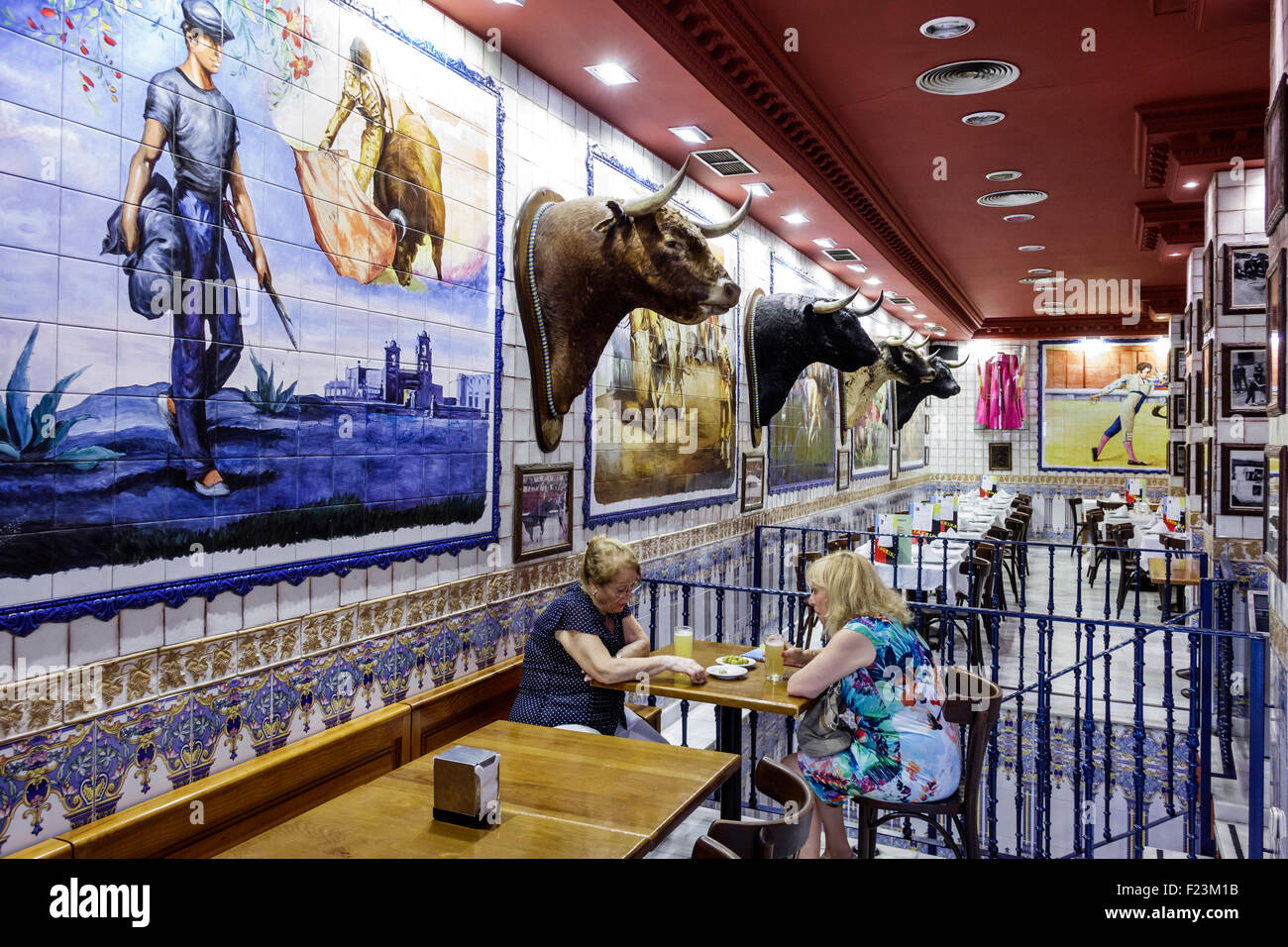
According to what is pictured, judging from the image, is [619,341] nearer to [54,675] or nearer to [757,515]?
[757,515]

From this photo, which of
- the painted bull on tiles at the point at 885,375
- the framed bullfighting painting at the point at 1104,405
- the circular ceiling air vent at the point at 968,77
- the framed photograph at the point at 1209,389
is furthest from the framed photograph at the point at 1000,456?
the circular ceiling air vent at the point at 968,77

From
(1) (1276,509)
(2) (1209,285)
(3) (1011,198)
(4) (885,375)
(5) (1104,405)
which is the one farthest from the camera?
(5) (1104,405)

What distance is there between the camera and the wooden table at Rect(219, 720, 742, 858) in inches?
81.7

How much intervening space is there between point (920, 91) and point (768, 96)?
0.98 meters

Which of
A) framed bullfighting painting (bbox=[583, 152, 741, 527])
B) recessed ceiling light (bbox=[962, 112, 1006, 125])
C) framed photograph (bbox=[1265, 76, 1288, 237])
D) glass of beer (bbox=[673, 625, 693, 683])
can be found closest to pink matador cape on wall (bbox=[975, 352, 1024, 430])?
framed bullfighting painting (bbox=[583, 152, 741, 527])

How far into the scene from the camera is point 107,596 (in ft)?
8.05

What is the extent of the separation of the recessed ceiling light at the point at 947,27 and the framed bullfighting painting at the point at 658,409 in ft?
5.05

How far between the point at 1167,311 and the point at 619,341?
1137 centimetres

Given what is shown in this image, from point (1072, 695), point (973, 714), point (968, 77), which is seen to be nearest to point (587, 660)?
point (973, 714)

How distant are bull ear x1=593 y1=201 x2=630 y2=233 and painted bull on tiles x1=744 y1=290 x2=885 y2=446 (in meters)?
2.91

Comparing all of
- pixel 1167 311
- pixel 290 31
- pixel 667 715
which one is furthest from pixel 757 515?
pixel 1167 311

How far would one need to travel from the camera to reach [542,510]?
14.8ft

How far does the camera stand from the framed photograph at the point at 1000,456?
16812 millimetres

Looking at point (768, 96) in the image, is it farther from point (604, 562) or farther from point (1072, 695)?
point (1072, 695)
